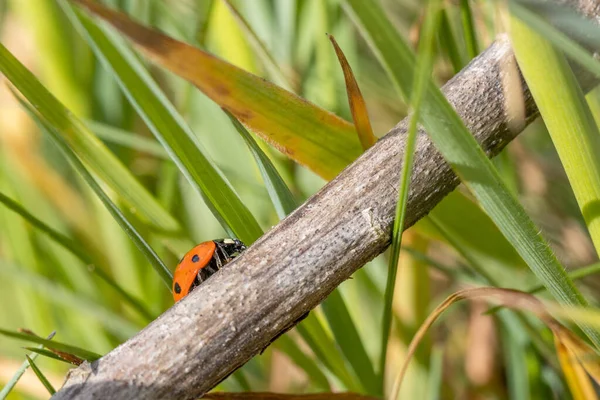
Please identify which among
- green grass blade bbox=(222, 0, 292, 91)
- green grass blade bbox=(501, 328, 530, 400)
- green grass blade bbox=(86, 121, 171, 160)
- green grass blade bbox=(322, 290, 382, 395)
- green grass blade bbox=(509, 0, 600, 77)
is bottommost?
green grass blade bbox=(501, 328, 530, 400)

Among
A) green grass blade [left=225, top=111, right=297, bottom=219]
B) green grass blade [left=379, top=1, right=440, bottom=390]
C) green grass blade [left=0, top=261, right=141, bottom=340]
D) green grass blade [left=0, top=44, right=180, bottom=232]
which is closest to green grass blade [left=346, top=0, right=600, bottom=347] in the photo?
green grass blade [left=379, top=1, right=440, bottom=390]

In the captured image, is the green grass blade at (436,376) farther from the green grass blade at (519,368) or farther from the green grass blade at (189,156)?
the green grass blade at (189,156)

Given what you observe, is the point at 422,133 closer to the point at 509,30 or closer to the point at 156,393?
the point at 509,30

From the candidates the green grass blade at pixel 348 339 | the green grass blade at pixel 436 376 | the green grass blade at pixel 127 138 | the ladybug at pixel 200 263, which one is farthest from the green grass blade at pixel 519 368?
the green grass blade at pixel 127 138

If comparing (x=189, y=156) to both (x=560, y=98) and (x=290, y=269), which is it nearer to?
(x=290, y=269)

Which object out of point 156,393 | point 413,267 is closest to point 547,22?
point 156,393

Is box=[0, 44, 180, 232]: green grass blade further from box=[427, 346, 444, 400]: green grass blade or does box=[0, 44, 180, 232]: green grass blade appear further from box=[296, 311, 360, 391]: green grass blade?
box=[427, 346, 444, 400]: green grass blade
